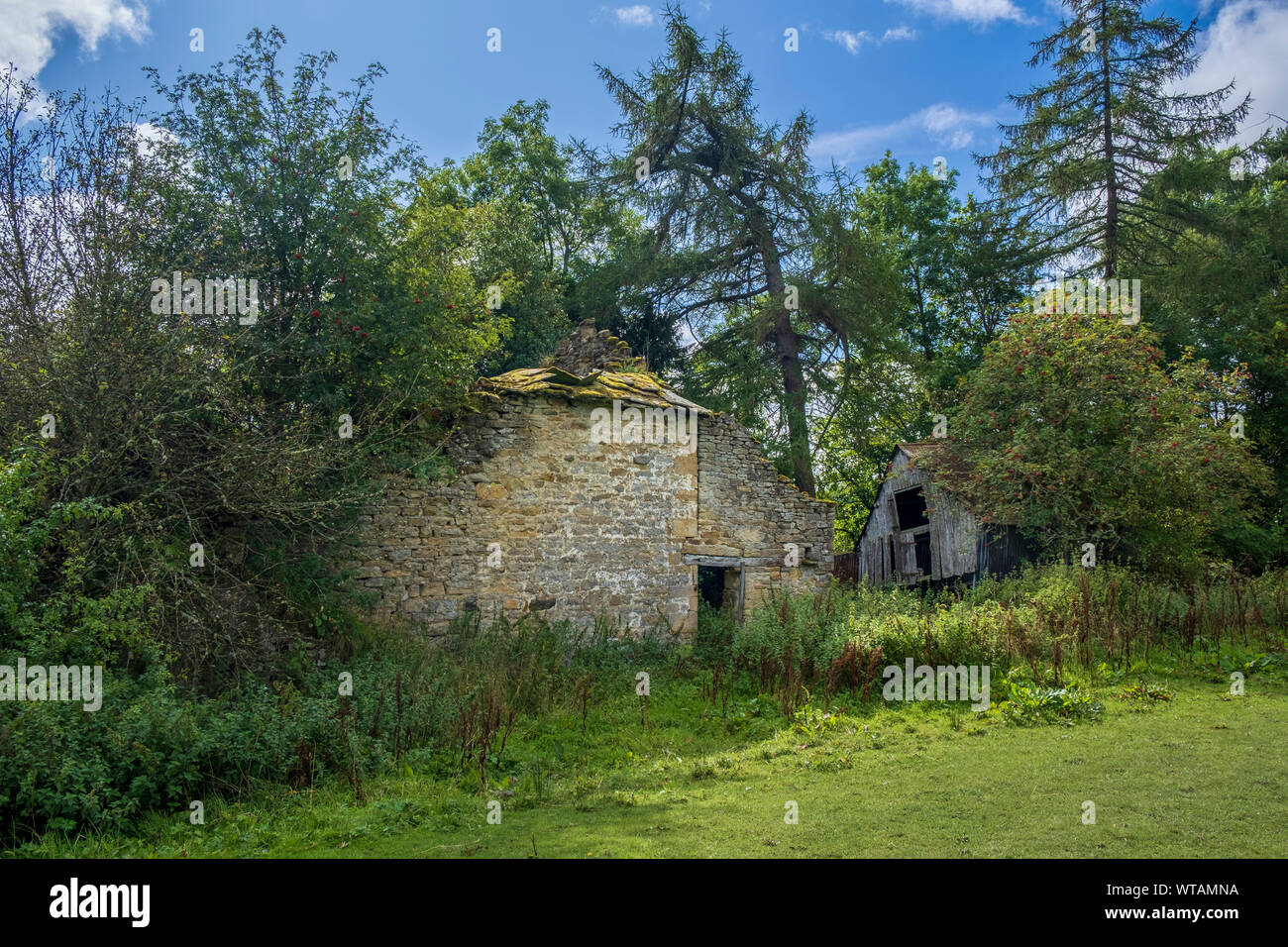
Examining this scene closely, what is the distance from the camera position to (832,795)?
6441 millimetres

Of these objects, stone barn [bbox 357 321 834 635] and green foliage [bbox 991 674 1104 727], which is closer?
green foliage [bbox 991 674 1104 727]

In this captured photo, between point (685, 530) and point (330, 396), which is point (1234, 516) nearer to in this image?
point (685, 530)

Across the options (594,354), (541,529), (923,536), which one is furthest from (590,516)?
(923,536)

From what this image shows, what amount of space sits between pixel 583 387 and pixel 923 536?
922cm

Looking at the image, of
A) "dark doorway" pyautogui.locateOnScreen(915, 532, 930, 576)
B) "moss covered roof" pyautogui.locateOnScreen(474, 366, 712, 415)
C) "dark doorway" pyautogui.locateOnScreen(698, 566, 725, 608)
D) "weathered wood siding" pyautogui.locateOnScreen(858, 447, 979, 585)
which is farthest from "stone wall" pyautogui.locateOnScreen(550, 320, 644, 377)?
"dark doorway" pyautogui.locateOnScreen(915, 532, 930, 576)

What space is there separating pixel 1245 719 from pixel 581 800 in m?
6.37

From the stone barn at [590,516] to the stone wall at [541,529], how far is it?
2 centimetres

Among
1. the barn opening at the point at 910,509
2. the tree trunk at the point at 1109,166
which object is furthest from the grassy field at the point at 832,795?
the tree trunk at the point at 1109,166

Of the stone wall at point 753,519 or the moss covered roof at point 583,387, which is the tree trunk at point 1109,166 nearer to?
the stone wall at point 753,519

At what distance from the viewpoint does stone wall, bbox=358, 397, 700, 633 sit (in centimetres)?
1149

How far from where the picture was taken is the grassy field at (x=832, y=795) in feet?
17.2

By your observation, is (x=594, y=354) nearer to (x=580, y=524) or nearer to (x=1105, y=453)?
(x=580, y=524)

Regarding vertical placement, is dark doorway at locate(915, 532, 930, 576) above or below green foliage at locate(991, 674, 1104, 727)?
above

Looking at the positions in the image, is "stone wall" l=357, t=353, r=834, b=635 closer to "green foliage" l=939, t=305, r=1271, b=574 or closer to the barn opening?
"green foliage" l=939, t=305, r=1271, b=574
